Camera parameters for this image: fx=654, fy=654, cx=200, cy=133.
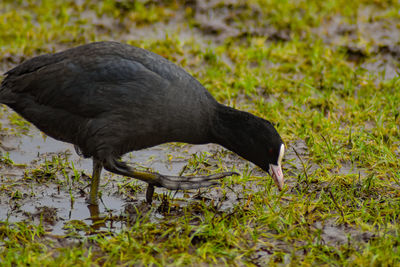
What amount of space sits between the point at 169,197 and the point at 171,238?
2.10 feet

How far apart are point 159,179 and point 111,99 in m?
0.70

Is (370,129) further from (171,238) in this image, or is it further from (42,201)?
(42,201)

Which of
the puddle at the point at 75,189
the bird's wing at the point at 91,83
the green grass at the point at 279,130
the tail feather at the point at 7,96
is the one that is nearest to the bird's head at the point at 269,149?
the green grass at the point at 279,130

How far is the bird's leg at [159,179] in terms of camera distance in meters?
4.79

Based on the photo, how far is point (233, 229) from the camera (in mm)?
4500

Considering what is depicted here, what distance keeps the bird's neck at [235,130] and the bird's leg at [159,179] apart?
0.71 feet

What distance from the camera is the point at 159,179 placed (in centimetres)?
484

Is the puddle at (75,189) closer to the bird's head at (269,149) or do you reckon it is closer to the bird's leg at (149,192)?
the bird's leg at (149,192)

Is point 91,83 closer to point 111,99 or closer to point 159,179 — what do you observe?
point 111,99

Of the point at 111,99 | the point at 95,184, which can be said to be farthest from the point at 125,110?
the point at 95,184

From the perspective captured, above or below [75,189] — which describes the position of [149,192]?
above

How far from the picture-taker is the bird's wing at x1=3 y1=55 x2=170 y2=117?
4.63 meters

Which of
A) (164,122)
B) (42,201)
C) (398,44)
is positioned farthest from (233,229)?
(398,44)

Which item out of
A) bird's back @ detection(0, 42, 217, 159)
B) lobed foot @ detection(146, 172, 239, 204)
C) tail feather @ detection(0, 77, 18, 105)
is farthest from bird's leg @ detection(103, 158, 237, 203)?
tail feather @ detection(0, 77, 18, 105)
